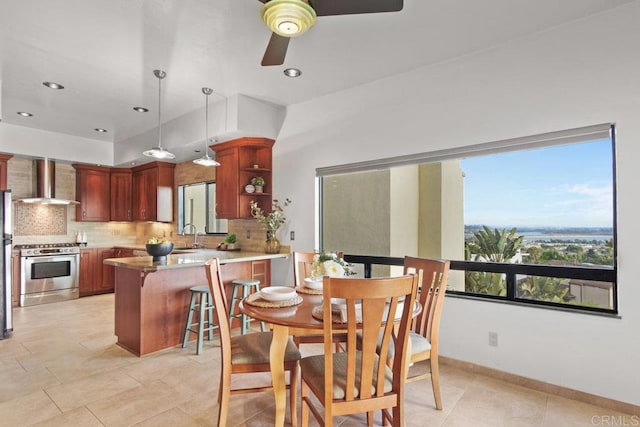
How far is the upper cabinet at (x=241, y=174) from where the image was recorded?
4.61m

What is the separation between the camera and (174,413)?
7.64 feet

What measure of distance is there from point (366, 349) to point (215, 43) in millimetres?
2606

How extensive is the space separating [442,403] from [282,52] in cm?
265

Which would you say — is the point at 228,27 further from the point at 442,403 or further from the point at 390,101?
the point at 442,403

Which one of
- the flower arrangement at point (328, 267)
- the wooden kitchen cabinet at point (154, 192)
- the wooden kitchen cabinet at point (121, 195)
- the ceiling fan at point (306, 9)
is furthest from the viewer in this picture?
the wooden kitchen cabinet at point (121, 195)

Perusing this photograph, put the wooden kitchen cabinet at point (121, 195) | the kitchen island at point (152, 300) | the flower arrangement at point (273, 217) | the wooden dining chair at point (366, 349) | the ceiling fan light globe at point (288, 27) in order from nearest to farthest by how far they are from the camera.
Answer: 1. the wooden dining chair at point (366, 349)
2. the ceiling fan light globe at point (288, 27)
3. the kitchen island at point (152, 300)
4. the flower arrangement at point (273, 217)
5. the wooden kitchen cabinet at point (121, 195)

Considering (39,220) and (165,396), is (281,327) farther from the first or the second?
(39,220)

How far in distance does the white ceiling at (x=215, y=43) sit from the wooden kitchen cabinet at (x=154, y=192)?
211cm

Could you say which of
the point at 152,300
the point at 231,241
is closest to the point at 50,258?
the point at 231,241

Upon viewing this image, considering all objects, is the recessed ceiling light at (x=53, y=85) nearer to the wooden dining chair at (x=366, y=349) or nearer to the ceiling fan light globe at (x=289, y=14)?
the ceiling fan light globe at (x=289, y=14)

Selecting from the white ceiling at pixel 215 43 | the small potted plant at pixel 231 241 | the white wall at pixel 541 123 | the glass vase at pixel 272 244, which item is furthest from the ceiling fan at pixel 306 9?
the small potted plant at pixel 231 241

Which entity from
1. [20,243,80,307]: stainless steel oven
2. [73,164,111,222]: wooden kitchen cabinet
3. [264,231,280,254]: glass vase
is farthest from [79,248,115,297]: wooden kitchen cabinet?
[264,231,280,254]: glass vase

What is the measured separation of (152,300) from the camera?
11.1ft

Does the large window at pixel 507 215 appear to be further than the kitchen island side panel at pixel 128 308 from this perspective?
No
